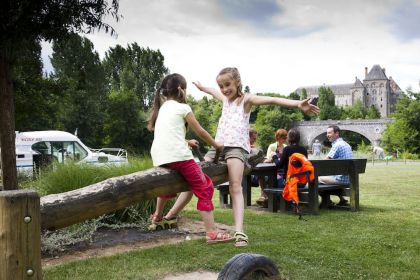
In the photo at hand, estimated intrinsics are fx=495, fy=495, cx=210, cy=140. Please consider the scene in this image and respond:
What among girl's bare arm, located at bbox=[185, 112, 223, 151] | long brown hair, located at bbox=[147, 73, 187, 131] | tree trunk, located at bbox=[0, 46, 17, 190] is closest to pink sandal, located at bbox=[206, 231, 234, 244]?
girl's bare arm, located at bbox=[185, 112, 223, 151]

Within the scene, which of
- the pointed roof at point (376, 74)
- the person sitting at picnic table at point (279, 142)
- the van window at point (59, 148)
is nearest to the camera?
the person sitting at picnic table at point (279, 142)

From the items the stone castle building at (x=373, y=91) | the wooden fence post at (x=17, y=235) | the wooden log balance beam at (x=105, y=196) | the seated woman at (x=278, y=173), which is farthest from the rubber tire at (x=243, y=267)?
the stone castle building at (x=373, y=91)

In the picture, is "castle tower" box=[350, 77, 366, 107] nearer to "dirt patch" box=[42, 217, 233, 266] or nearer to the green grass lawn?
the green grass lawn

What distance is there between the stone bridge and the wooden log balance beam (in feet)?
242

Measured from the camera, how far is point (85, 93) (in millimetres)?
45250

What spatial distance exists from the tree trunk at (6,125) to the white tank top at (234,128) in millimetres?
4849

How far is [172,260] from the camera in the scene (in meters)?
4.73

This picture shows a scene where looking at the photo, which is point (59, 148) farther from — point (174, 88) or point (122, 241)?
point (174, 88)

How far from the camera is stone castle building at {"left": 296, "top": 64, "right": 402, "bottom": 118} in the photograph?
13788 cm

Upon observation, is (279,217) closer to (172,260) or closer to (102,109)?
(172,260)

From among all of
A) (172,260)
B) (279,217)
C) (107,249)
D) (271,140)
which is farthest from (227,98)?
(271,140)

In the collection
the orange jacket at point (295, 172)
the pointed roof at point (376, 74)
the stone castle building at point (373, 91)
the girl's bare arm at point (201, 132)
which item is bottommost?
the orange jacket at point (295, 172)

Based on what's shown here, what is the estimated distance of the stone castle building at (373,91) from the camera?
138m

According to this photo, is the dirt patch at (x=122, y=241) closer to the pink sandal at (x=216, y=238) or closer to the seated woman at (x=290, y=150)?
the pink sandal at (x=216, y=238)
